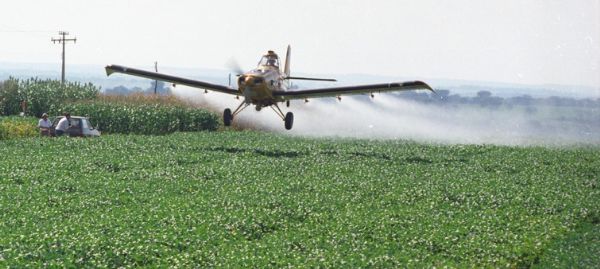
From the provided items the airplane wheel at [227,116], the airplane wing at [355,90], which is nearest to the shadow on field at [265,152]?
the airplane wheel at [227,116]

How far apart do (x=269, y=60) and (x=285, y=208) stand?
826 inches

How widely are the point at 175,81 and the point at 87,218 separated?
84.5ft

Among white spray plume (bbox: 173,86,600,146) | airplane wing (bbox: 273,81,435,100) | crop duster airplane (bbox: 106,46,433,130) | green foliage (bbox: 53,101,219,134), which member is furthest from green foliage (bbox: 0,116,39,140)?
airplane wing (bbox: 273,81,435,100)

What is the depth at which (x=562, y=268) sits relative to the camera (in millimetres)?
20047

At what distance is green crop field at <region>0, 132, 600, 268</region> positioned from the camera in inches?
771

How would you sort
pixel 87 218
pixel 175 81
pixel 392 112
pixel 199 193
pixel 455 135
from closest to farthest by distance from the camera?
pixel 87 218 < pixel 199 193 < pixel 175 81 < pixel 455 135 < pixel 392 112

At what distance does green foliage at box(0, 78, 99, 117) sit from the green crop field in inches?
1269

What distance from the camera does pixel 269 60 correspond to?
4641cm

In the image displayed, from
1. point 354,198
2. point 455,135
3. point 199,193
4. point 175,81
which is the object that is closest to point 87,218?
point 199,193

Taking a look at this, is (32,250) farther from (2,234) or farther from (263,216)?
(263,216)

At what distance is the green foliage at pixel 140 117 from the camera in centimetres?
6675

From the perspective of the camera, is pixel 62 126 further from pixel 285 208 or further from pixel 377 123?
pixel 377 123

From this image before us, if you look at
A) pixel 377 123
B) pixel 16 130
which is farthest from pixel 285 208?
pixel 377 123

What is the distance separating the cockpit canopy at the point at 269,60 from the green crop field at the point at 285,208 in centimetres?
461
